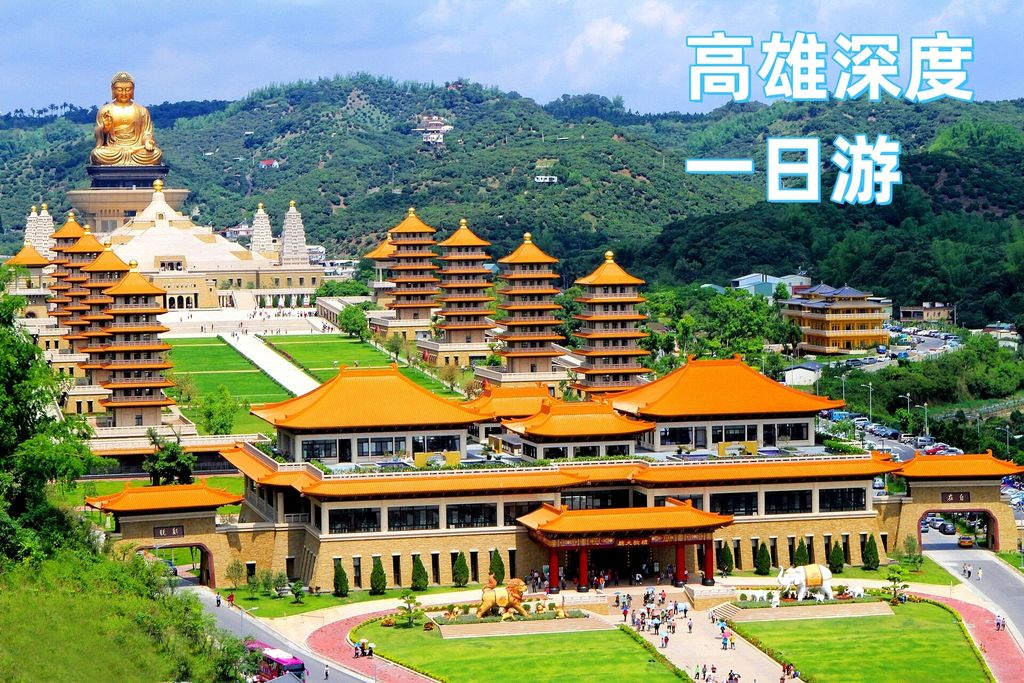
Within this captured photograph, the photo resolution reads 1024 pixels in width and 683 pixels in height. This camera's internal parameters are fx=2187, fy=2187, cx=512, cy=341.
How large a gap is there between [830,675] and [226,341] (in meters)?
81.8

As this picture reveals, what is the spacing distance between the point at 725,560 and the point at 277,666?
1909 centimetres

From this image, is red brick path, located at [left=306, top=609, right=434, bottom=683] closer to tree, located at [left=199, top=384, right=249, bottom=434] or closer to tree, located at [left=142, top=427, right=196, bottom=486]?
tree, located at [left=142, top=427, right=196, bottom=486]

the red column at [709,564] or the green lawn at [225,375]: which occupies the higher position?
the green lawn at [225,375]

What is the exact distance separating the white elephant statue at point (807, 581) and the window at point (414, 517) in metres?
11.3

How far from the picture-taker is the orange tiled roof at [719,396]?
76.6m

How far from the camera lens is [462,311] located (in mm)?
124812

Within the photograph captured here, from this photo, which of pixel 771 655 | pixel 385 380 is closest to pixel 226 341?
pixel 385 380

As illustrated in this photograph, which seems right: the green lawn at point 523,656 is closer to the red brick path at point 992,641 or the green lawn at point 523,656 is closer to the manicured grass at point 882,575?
the red brick path at point 992,641

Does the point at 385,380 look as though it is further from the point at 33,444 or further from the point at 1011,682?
the point at 1011,682

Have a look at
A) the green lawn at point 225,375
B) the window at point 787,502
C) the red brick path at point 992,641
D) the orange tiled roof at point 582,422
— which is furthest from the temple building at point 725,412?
the green lawn at point 225,375

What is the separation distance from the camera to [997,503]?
7494 cm

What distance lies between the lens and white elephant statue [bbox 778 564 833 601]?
67.1 m

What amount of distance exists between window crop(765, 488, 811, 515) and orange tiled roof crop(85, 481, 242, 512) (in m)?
18.0

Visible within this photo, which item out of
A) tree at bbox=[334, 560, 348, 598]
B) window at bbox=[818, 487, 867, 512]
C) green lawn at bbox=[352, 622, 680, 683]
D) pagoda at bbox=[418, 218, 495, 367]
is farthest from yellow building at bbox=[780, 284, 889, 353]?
green lawn at bbox=[352, 622, 680, 683]
